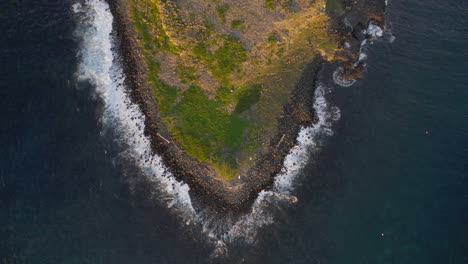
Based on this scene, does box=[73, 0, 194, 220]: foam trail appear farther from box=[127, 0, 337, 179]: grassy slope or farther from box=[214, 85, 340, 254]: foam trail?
box=[214, 85, 340, 254]: foam trail

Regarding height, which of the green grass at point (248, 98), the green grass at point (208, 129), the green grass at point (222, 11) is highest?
the green grass at point (222, 11)

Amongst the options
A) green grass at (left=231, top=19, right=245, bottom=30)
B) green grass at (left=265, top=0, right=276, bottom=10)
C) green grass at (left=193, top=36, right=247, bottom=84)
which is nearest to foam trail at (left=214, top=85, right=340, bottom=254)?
green grass at (left=193, top=36, right=247, bottom=84)

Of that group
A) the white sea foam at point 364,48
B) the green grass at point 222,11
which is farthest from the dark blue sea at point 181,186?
the green grass at point 222,11

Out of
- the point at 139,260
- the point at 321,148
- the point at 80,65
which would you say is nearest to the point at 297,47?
the point at 321,148

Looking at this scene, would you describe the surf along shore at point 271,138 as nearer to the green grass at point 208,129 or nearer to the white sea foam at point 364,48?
the white sea foam at point 364,48

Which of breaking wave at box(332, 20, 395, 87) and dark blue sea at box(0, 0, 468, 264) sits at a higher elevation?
breaking wave at box(332, 20, 395, 87)

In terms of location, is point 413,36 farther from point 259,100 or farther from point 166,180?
point 166,180

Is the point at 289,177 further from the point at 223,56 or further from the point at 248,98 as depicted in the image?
the point at 223,56
